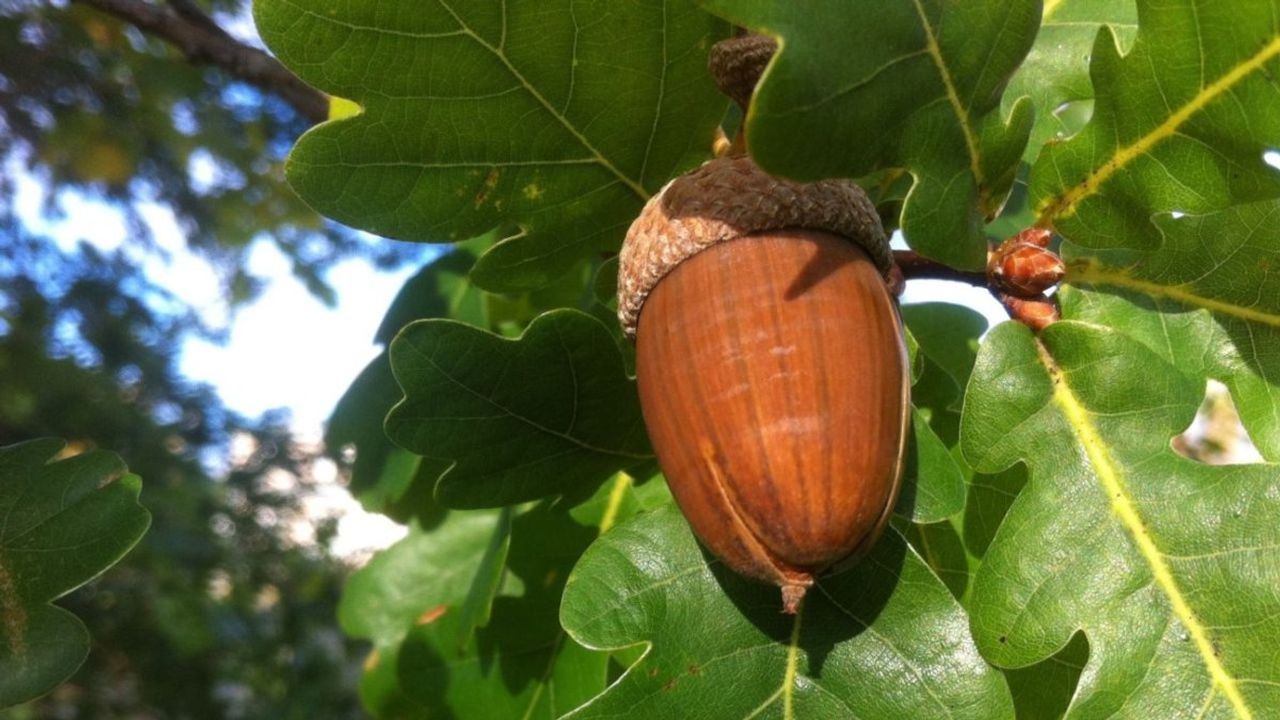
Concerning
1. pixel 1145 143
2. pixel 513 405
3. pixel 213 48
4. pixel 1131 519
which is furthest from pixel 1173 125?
pixel 213 48

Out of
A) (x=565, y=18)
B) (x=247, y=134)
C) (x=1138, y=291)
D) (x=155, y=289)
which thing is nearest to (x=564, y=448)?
(x=565, y=18)

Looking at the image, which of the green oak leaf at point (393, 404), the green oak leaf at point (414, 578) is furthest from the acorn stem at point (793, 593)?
the green oak leaf at point (414, 578)

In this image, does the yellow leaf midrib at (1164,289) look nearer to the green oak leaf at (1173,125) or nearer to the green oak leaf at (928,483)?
the green oak leaf at (1173,125)

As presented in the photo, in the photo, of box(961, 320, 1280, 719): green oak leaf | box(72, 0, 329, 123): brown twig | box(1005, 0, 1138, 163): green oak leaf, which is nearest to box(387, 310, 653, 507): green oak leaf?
A: box(961, 320, 1280, 719): green oak leaf

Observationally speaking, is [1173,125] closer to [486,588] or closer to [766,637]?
[766,637]

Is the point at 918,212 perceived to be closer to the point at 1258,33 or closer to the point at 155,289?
the point at 1258,33

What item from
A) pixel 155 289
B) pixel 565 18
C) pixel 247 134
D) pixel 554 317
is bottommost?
pixel 155 289

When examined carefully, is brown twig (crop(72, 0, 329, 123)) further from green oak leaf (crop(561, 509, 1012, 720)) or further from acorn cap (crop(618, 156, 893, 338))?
green oak leaf (crop(561, 509, 1012, 720))
